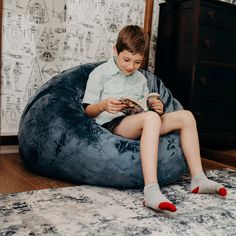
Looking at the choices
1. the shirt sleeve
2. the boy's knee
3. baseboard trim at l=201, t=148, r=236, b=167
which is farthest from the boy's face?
baseboard trim at l=201, t=148, r=236, b=167

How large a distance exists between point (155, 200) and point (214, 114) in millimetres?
1403

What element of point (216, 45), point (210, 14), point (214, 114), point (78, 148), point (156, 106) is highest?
point (210, 14)

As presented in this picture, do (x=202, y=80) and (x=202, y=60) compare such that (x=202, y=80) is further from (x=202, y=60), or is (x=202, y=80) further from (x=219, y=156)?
(x=219, y=156)

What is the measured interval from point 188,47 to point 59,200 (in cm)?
149

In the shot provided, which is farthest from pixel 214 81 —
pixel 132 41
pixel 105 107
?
pixel 105 107

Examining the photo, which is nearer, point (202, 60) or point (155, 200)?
point (155, 200)

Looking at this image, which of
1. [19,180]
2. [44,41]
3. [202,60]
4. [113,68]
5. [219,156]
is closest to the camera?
[19,180]

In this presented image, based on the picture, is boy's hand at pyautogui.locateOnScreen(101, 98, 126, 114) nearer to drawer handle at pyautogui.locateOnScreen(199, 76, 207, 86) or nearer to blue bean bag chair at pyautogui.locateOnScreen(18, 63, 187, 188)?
blue bean bag chair at pyautogui.locateOnScreen(18, 63, 187, 188)

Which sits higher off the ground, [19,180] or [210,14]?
[210,14]

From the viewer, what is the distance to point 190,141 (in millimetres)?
1672

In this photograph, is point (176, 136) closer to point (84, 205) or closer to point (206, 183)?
point (206, 183)

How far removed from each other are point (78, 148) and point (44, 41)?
38.6 inches

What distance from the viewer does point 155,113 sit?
1.56m

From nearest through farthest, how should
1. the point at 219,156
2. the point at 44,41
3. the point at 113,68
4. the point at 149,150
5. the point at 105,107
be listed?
the point at 149,150
the point at 105,107
the point at 113,68
the point at 44,41
the point at 219,156
